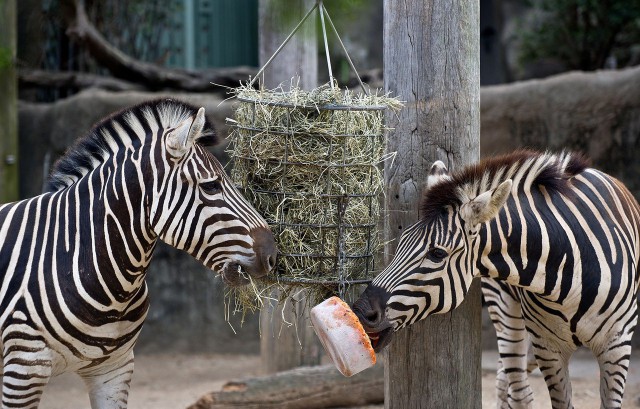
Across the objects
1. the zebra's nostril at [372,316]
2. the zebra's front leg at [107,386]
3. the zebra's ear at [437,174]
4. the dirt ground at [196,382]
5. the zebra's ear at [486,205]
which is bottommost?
the dirt ground at [196,382]

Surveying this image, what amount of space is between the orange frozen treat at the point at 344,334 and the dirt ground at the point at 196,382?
332cm

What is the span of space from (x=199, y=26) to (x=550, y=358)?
26.1 feet

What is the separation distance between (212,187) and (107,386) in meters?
1.27

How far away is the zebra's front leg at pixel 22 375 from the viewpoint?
3.94 m

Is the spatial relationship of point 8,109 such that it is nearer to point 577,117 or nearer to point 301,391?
point 301,391

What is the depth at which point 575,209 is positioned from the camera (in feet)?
13.8

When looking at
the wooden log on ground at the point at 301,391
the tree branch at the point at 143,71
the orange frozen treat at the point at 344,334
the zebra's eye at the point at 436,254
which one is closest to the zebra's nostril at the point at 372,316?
the orange frozen treat at the point at 344,334

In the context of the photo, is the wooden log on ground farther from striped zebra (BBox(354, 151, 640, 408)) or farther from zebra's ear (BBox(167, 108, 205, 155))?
zebra's ear (BBox(167, 108, 205, 155))

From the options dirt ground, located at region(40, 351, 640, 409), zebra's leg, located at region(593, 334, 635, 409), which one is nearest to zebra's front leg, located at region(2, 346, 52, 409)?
zebra's leg, located at region(593, 334, 635, 409)

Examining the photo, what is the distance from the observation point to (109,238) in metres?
4.04

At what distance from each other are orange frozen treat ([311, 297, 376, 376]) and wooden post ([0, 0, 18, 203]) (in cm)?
515

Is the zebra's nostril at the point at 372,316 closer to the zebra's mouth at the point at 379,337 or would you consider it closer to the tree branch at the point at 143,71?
the zebra's mouth at the point at 379,337

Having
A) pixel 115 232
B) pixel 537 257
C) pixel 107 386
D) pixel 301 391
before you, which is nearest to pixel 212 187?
pixel 115 232

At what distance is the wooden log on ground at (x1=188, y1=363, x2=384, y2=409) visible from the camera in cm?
592
